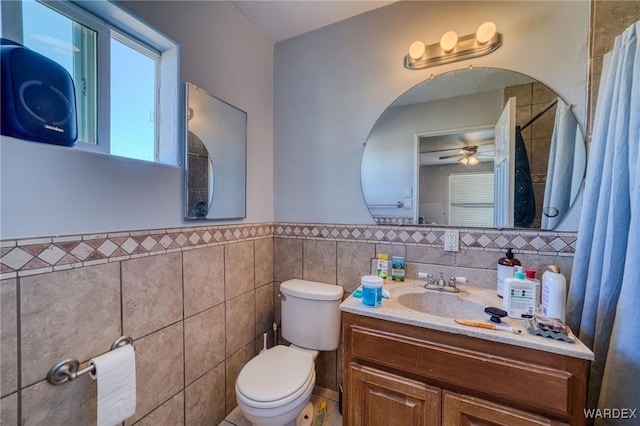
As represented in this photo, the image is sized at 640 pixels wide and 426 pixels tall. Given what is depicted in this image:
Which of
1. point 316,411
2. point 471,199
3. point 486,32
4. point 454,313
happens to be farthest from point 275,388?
point 486,32

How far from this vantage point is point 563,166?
121 centimetres

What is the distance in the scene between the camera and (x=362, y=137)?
1.61 meters

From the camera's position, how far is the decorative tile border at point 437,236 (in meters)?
1.20

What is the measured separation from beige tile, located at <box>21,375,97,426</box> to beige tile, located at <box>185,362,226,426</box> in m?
0.43

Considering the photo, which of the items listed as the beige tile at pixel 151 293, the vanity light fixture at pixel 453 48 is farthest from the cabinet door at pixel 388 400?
the vanity light fixture at pixel 453 48

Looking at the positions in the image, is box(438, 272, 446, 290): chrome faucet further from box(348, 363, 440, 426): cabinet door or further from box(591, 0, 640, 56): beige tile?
box(591, 0, 640, 56): beige tile

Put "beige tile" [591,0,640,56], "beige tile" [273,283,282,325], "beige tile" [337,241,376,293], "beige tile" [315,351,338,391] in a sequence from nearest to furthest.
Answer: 1. "beige tile" [591,0,640,56]
2. "beige tile" [337,241,376,293]
3. "beige tile" [315,351,338,391]
4. "beige tile" [273,283,282,325]

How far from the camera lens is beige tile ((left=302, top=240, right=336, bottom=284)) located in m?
1.68

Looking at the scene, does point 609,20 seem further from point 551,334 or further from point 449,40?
point 551,334

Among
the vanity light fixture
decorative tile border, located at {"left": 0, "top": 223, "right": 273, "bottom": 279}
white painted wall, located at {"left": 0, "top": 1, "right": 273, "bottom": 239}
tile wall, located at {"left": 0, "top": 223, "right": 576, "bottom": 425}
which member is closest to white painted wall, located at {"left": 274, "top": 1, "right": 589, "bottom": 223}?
the vanity light fixture

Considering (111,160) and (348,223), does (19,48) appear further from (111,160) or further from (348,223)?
(348,223)

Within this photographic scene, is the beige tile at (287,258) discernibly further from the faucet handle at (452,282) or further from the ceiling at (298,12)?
the ceiling at (298,12)

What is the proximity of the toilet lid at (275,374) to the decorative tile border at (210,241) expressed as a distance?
2.28 feet

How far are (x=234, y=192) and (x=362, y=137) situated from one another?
88 centimetres
